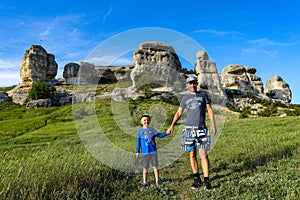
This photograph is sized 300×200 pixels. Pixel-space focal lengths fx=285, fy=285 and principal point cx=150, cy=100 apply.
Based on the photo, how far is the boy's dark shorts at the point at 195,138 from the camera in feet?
22.6

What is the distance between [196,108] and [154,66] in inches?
2166

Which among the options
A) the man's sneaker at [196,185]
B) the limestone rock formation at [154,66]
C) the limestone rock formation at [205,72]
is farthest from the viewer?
the limestone rock formation at [205,72]

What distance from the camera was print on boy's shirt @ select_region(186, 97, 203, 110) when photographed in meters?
7.05

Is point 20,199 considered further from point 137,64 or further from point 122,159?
point 137,64

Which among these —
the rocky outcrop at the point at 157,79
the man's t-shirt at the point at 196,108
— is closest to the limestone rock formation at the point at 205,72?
the rocky outcrop at the point at 157,79

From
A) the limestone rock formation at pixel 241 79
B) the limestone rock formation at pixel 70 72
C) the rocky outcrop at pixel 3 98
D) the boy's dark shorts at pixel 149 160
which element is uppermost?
the limestone rock formation at pixel 70 72

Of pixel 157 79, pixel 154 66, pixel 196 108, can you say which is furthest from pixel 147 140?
pixel 154 66

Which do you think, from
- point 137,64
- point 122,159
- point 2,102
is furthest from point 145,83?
point 122,159

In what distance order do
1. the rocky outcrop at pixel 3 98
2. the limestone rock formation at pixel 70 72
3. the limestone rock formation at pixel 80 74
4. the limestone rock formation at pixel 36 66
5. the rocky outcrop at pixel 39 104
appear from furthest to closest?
the limestone rock formation at pixel 70 72, the limestone rock formation at pixel 80 74, the limestone rock formation at pixel 36 66, the rocky outcrop at pixel 3 98, the rocky outcrop at pixel 39 104

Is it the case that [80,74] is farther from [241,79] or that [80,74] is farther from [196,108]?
[196,108]

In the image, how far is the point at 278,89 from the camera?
7869 centimetres

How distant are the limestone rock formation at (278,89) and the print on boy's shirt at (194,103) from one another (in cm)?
7377

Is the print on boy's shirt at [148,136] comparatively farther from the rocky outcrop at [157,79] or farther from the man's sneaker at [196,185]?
the rocky outcrop at [157,79]

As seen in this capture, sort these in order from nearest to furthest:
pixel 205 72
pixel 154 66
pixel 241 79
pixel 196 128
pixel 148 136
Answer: pixel 196 128
pixel 148 136
pixel 154 66
pixel 205 72
pixel 241 79
